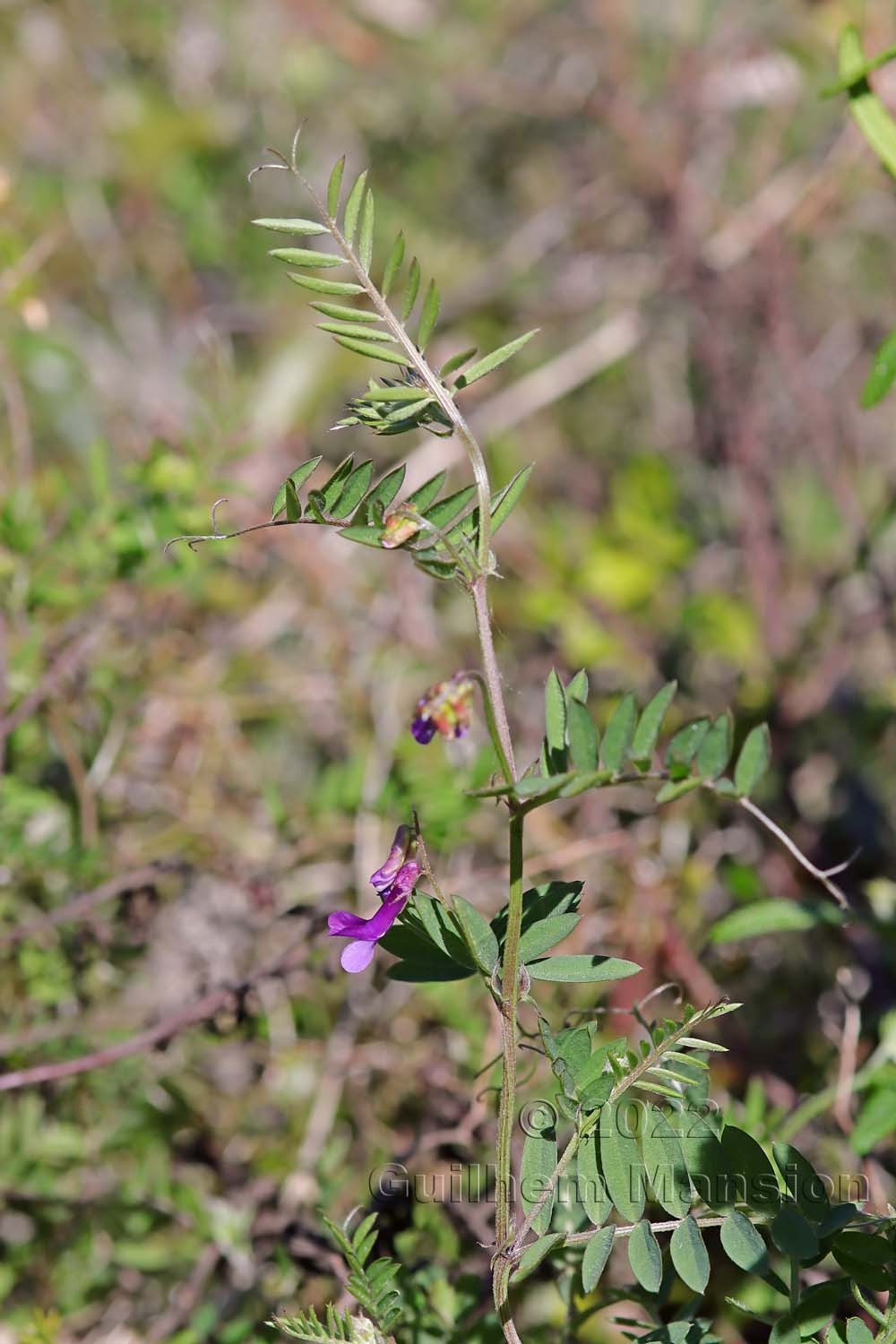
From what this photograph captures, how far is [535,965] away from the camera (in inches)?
36.3

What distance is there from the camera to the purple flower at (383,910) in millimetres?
835

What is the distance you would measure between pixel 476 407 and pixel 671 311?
0.49 m

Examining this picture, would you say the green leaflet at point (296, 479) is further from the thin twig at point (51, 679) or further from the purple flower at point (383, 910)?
the thin twig at point (51, 679)

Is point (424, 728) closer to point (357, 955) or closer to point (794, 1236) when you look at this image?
point (357, 955)

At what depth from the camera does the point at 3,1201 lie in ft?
4.54

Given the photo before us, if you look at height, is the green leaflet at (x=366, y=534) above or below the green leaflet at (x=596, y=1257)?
above

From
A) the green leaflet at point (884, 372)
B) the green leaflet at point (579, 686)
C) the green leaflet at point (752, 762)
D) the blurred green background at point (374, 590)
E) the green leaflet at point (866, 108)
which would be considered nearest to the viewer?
the green leaflet at point (579, 686)

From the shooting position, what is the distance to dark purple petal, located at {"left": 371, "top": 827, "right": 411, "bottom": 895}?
2.82 ft

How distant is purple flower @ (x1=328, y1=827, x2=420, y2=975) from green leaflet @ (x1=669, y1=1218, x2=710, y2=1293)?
284 millimetres

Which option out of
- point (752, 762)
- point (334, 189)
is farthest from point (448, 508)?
point (752, 762)

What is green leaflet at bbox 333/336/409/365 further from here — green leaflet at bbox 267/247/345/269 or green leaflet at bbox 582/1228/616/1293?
green leaflet at bbox 582/1228/616/1293

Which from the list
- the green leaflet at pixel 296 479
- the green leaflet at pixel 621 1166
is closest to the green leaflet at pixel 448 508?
the green leaflet at pixel 296 479

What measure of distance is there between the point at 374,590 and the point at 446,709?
144 centimetres

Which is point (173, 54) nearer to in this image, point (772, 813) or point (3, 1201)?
point (772, 813)
